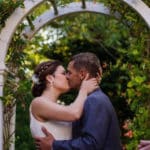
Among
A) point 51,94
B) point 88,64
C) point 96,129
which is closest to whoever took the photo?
point 96,129

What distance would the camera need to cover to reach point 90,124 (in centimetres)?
433

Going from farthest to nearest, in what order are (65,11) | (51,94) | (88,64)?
(65,11) < (51,94) < (88,64)

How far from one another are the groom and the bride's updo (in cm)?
21

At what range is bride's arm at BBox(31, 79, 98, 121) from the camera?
4465mm

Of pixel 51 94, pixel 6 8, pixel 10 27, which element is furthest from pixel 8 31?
pixel 51 94

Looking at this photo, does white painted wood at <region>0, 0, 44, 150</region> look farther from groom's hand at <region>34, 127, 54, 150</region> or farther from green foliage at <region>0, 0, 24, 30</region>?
groom's hand at <region>34, 127, 54, 150</region>

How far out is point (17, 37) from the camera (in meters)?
6.15

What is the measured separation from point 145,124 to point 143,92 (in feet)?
1.18

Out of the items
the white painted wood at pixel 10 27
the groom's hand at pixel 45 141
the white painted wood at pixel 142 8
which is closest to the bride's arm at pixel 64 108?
the groom's hand at pixel 45 141

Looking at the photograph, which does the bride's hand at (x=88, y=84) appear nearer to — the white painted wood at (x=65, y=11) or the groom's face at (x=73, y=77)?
the groom's face at (x=73, y=77)

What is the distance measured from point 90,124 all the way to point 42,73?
71cm

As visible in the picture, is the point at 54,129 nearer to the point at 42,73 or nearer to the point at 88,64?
the point at 42,73

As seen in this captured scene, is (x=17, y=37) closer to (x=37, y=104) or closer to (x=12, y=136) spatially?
(x=12, y=136)

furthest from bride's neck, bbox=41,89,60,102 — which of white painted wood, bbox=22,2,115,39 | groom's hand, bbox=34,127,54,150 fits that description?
white painted wood, bbox=22,2,115,39
